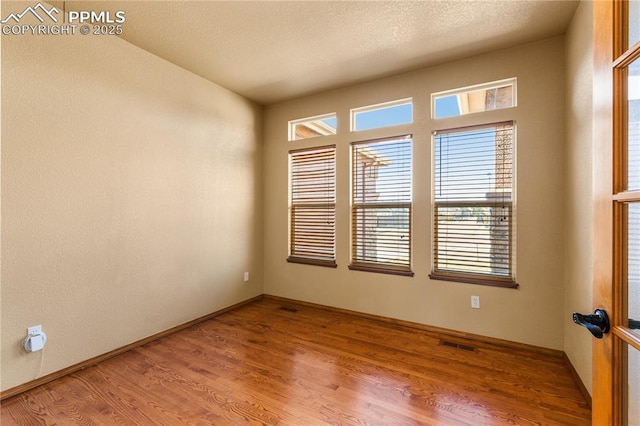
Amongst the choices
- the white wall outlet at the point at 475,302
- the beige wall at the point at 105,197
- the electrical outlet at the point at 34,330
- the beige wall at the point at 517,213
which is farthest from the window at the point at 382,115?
the electrical outlet at the point at 34,330

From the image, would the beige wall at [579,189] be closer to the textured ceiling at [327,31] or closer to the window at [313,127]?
the textured ceiling at [327,31]

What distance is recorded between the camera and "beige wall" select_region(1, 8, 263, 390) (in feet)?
6.79

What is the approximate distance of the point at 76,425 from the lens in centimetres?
177

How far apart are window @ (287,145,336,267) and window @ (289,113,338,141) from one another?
232mm

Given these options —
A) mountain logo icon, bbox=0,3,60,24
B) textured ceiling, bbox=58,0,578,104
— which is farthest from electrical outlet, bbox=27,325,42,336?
textured ceiling, bbox=58,0,578,104

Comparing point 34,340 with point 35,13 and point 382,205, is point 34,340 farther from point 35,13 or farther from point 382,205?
point 382,205

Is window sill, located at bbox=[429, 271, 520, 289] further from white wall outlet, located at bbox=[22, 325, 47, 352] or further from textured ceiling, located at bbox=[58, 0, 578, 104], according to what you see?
white wall outlet, located at bbox=[22, 325, 47, 352]

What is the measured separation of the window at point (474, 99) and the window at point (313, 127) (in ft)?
4.20

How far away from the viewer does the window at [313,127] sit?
12.7ft

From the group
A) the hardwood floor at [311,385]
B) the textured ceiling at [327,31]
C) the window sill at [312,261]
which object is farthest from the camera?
the window sill at [312,261]

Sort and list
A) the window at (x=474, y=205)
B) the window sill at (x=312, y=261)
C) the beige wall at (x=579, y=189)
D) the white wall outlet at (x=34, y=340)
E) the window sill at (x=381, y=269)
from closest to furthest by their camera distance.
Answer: the beige wall at (x=579, y=189) < the white wall outlet at (x=34, y=340) < the window at (x=474, y=205) < the window sill at (x=381, y=269) < the window sill at (x=312, y=261)

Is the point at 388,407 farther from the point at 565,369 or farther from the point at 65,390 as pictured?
the point at 65,390

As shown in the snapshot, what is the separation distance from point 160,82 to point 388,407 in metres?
3.58

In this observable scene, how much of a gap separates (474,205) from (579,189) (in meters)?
0.86
